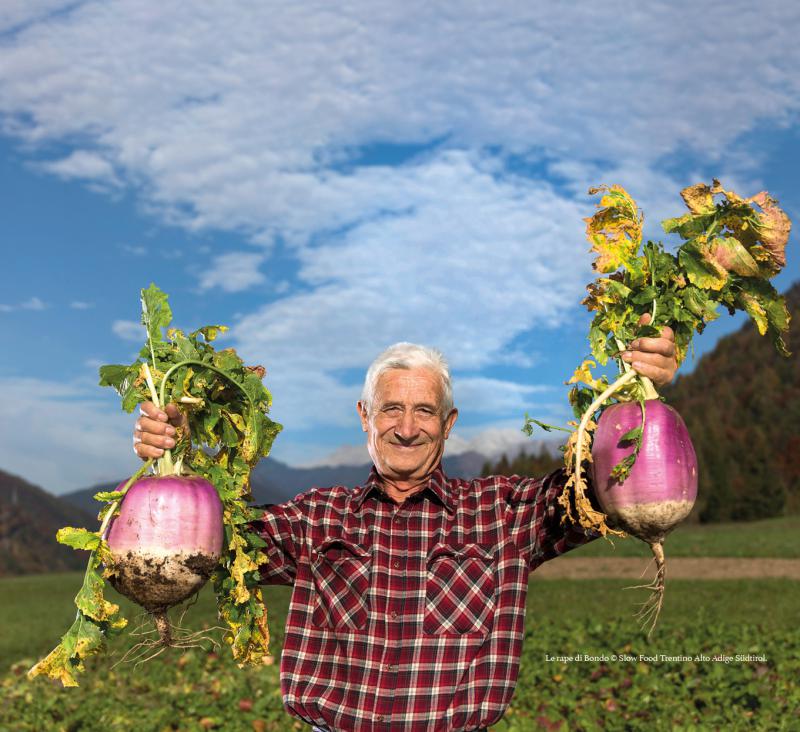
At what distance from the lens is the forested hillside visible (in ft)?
144

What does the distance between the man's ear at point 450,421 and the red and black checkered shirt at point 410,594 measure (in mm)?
178

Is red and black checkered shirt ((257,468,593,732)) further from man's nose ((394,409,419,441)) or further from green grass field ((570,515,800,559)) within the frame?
green grass field ((570,515,800,559))

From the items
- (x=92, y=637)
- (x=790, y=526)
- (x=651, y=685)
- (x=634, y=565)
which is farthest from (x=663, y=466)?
(x=790, y=526)

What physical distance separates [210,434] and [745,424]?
7543cm

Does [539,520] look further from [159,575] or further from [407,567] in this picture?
[159,575]

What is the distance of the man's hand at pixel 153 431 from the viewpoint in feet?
9.74

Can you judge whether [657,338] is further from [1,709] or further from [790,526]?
[790,526]

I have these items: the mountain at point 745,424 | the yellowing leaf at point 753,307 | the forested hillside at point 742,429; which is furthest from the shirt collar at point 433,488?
the forested hillside at point 742,429

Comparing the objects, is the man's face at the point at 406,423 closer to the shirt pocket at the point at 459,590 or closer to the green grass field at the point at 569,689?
Result: the shirt pocket at the point at 459,590

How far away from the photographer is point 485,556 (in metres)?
3.33

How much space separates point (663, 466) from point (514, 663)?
0.94 metres

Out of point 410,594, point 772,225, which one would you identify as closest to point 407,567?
point 410,594

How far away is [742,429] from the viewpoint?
69.1 meters

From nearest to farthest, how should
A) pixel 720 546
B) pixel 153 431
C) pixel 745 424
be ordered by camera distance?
pixel 153 431 < pixel 720 546 < pixel 745 424
